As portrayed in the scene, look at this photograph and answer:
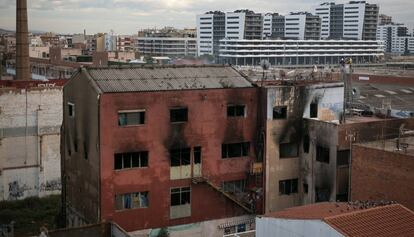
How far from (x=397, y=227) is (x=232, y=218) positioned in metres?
13.1

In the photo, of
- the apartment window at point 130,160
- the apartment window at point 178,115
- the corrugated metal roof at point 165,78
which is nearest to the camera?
the apartment window at point 130,160

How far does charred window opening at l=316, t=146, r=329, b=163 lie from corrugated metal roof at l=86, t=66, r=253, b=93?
4.97 metres

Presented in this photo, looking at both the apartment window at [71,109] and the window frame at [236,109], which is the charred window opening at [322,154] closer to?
the window frame at [236,109]

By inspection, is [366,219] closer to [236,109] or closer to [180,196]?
[180,196]

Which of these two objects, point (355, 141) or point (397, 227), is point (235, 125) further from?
point (397, 227)

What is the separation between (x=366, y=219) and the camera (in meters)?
17.4

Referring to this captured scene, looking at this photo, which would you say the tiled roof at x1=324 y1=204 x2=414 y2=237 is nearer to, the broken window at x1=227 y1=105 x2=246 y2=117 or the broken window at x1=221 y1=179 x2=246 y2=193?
the broken window at x1=221 y1=179 x2=246 y2=193

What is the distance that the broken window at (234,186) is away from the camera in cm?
2948

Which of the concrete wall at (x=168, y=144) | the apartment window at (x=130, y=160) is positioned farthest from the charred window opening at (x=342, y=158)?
the apartment window at (x=130, y=160)

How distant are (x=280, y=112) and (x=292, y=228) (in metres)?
12.6

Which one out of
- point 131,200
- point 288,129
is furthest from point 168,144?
point 288,129

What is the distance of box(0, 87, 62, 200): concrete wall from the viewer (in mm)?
39594

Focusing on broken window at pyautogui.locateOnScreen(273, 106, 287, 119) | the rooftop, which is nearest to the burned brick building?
broken window at pyautogui.locateOnScreen(273, 106, 287, 119)

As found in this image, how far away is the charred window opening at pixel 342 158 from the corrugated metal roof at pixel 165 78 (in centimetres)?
594
